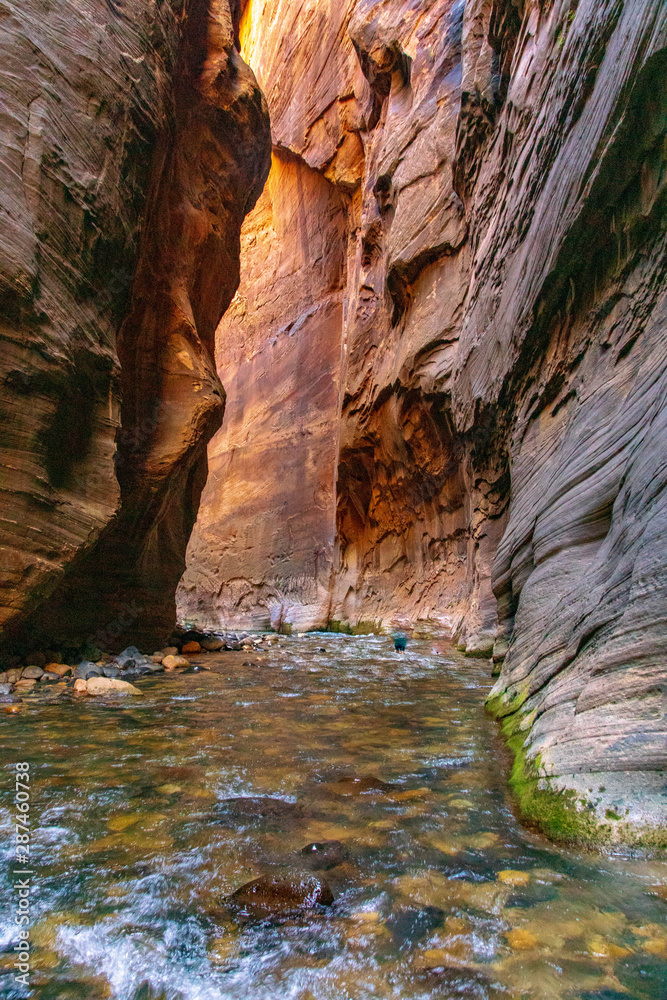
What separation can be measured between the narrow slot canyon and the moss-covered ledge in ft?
0.04

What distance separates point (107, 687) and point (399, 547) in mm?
9730

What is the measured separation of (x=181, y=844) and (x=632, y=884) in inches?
55.5

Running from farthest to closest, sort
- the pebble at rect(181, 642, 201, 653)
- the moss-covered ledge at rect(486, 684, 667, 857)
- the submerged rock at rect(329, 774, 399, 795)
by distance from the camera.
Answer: the pebble at rect(181, 642, 201, 653) < the submerged rock at rect(329, 774, 399, 795) < the moss-covered ledge at rect(486, 684, 667, 857)

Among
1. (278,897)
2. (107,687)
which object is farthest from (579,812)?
(107,687)

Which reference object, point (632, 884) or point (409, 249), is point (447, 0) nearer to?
point (409, 249)

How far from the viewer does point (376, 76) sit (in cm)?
1388

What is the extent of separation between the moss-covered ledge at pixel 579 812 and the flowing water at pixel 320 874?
7 cm

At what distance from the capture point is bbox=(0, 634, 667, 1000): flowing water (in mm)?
1293

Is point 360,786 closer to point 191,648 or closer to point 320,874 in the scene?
point 320,874

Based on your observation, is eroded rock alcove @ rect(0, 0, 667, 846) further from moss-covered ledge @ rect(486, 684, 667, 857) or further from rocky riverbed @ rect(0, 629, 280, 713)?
rocky riverbed @ rect(0, 629, 280, 713)

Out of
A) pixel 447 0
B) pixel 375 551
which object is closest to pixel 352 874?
pixel 375 551

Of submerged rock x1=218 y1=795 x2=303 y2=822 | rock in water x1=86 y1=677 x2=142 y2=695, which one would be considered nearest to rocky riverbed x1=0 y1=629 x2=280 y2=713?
rock in water x1=86 y1=677 x2=142 y2=695

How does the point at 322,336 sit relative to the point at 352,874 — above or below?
above

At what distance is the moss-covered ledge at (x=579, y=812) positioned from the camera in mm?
1831
